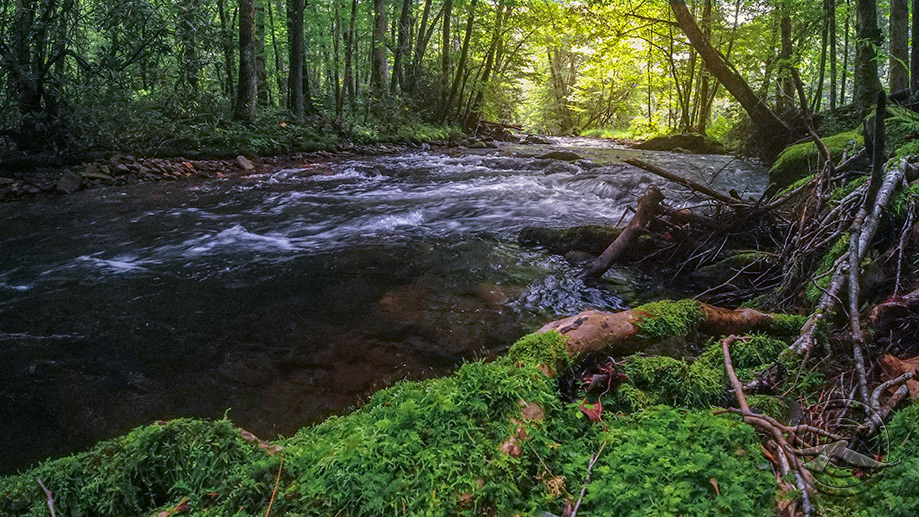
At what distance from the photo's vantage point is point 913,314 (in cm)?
239

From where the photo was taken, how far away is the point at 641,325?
2.62 metres

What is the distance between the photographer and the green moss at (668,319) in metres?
2.62

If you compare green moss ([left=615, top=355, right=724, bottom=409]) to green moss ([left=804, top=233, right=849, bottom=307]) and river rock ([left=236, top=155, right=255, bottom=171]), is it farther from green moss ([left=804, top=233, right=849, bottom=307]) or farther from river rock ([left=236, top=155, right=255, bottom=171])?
river rock ([left=236, top=155, right=255, bottom=171])

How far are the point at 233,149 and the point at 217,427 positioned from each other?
12.9 meters

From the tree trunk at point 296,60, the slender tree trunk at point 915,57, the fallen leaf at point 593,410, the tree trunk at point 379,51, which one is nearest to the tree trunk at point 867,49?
the slender tree trunk at point 915,57

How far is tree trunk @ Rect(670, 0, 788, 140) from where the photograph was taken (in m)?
8.47

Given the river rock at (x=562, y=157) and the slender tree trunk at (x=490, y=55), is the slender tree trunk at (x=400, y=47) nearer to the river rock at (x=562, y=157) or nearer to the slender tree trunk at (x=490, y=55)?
the slender tree trunk at (x=490, y=55)

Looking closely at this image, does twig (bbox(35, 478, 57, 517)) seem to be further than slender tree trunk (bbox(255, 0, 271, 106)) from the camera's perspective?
No

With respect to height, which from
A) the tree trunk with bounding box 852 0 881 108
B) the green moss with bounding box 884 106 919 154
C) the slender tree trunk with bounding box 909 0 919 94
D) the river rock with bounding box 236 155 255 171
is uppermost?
the tree trunk with bounding box 852 0 881 108

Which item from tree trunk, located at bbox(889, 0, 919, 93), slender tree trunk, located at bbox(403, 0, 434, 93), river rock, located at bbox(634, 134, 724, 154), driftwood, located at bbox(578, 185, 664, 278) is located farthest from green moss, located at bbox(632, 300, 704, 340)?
slender tree trunk, located at bbox(403, 0, 434, 93)

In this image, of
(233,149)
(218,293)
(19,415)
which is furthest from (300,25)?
(19,415)

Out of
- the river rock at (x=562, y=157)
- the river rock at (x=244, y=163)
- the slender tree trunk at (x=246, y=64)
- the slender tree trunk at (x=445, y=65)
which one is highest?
the slender tree trunk at (x=445, y=65)

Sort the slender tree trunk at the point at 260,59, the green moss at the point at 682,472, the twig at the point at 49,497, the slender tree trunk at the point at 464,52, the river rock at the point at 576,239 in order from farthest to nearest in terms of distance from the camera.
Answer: the slender tree trunk at the point at 464,52
the slender tree trunk at the point at 260,59
the river rock at the point at 576,239
the twig at the point at 49,497
the green moss at the point at 682,472

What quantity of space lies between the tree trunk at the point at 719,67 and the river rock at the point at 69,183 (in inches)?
472
